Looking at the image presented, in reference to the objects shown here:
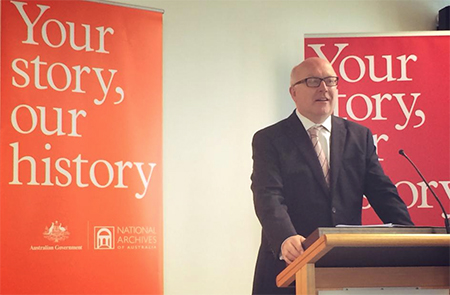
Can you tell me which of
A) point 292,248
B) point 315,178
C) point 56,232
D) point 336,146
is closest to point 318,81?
point 336,146

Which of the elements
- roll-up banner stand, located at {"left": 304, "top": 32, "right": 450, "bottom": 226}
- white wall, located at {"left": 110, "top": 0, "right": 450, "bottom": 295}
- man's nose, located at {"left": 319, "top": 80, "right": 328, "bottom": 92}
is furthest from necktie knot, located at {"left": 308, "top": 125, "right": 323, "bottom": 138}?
white wall, located at {"left": 110, "top": 0, "right": 450, "bottom": 295}

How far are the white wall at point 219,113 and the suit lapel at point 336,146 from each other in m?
1.41

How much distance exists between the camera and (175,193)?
4.55 meters

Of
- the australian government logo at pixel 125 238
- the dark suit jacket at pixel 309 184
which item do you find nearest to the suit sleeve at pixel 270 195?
the dark suit jacket at pixel 309 184

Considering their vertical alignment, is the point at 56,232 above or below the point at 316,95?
below

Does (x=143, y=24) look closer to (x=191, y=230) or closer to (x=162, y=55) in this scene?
(x=162, y=55)

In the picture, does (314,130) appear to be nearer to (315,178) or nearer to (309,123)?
(309,123)

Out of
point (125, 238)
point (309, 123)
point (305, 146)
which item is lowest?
point (125, 238)

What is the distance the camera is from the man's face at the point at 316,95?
132 inches

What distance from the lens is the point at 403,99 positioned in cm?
460

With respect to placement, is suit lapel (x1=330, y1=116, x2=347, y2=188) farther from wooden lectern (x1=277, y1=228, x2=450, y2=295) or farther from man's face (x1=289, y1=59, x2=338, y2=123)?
wooden lectern (x1=277, y1=228, x2=450, y2=295)

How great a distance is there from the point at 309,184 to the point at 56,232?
1.58 m

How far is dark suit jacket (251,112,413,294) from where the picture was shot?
9.89 feet

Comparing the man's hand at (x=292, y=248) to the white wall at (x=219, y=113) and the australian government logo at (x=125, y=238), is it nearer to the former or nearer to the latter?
the australian government logo at (x=125, y=238)
